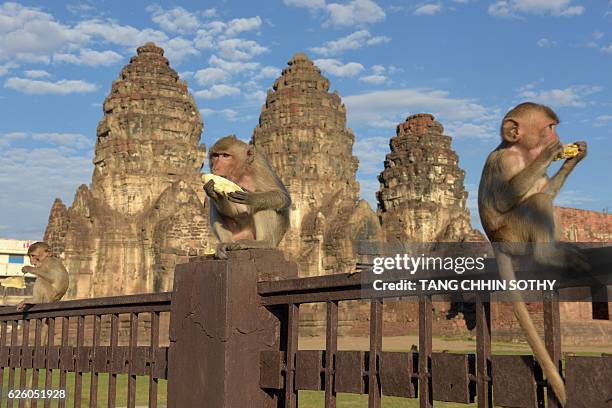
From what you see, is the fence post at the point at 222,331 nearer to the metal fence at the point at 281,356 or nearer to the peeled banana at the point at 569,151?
the metal fence at the point at 281,356

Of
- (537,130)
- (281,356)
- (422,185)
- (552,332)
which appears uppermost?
(422,185)

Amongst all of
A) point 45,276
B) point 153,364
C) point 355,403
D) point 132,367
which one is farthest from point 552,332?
point 355,403

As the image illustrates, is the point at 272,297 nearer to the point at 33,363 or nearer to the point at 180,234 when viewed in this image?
the point at 33,363

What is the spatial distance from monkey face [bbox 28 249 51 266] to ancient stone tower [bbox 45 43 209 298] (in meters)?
23.6

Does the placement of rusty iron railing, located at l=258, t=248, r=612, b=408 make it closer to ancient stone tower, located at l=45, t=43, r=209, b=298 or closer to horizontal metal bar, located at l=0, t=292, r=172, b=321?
horizontal metal bar, located at l=0, t=292, r=172, b=321

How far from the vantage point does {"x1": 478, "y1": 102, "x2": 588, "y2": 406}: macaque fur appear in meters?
3.01

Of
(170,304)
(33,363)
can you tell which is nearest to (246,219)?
(170,304)

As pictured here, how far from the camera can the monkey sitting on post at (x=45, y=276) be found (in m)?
8.83

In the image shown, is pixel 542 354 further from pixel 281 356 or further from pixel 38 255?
pixel 38 255

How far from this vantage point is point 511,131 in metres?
3.31

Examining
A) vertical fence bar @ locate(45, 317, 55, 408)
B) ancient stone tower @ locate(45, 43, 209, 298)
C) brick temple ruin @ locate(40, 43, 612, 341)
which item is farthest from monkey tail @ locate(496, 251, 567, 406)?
ancient stone tower @ locate(45, 43, 209, 298)

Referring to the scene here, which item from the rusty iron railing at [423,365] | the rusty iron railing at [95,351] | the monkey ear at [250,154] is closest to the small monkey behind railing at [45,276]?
the rusty iron railing at [95,351]

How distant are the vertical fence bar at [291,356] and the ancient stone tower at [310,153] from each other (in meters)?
35.2

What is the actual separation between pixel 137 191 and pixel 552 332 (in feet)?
118
